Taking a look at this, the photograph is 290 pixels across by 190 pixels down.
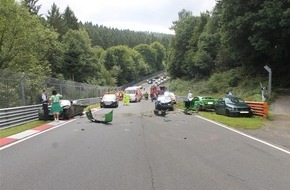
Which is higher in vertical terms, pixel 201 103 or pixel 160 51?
pixel 160 51

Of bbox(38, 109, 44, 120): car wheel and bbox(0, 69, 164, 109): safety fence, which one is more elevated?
bbox(0, 69, 164, 109): safety fence

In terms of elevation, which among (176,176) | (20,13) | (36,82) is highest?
(20,13)

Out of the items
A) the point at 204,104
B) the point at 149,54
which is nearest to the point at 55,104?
the point at 204,104

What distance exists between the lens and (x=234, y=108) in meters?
23.9

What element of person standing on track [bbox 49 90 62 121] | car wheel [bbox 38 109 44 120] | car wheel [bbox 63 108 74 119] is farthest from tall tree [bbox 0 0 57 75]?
person standing on track [bbox 49 90 62 121]

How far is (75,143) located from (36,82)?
41.4 feet

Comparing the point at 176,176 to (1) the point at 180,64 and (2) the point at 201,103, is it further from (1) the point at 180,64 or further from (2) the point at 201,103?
(1) the point at 180,64

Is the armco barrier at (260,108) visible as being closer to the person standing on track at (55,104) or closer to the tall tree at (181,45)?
the person standing on track at (55,104)

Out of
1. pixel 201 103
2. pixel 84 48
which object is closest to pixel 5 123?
pixel 201 103

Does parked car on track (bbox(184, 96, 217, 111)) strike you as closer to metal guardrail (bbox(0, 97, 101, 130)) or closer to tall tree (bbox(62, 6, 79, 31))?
metal guardrail (bbox(0, 97, 101, 130))

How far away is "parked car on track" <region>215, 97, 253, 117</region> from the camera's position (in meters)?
23.8

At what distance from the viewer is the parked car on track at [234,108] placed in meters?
23.8

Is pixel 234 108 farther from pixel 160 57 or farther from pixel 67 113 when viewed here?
pixel 160 57

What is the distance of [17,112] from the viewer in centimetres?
2002
